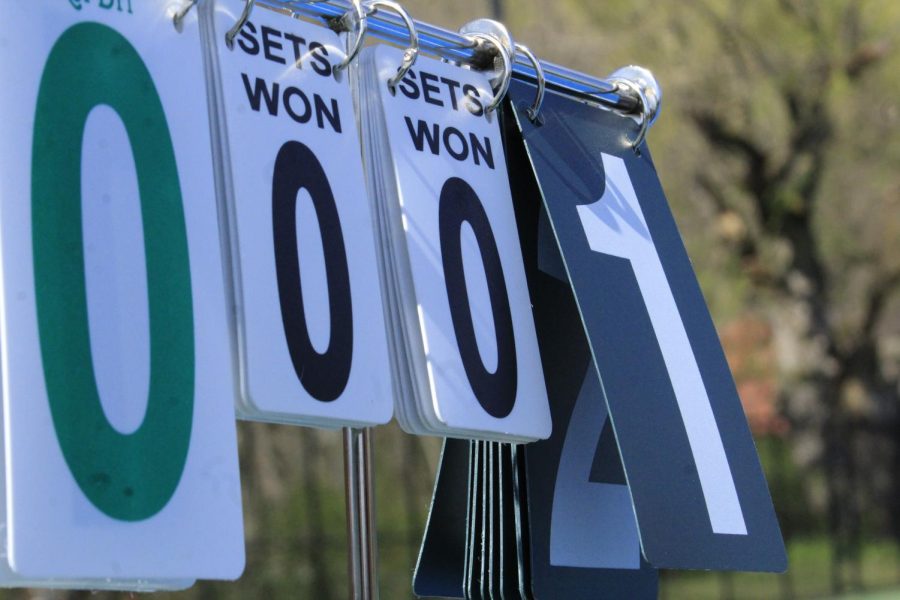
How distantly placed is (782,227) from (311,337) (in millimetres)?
11001

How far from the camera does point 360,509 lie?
4.00ft

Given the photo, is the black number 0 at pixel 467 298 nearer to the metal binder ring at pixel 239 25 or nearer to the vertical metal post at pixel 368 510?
the vertical metal post at pixel 368 510

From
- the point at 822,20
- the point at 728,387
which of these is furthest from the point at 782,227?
the point at 728,387

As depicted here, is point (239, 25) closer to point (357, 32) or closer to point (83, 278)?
point (357, 32)

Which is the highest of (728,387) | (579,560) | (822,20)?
(822,20)

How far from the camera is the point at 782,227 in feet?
38.1

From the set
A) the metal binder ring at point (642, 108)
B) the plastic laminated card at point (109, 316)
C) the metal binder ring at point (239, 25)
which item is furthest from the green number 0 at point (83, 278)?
the metal binder ring at point (642, 108)

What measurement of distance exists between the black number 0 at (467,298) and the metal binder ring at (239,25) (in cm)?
25

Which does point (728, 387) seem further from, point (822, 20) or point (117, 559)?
point (822, 20)

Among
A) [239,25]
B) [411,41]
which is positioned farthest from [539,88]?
[239,25]

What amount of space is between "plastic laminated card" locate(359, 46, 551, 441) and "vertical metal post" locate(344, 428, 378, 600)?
115 mm

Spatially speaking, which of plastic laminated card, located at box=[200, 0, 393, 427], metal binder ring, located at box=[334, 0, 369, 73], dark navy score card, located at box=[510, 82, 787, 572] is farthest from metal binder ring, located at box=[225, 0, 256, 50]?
dark navy score card, located at box=[510, 82, 787, 572]

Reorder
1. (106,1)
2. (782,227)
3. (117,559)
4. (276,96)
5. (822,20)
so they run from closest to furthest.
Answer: (117,559)
(106,1)
(276,96)
(822,20)
(782,227)

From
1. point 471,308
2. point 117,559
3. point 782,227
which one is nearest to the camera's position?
point 117,559
